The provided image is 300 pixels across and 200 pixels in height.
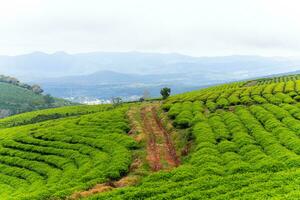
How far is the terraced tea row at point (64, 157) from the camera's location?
4912 centimetres

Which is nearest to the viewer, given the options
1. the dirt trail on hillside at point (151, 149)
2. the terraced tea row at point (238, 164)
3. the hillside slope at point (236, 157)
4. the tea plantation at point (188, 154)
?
the terraced tea row at point (238, 164)

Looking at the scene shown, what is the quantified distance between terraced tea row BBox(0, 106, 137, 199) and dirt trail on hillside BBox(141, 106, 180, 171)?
359 centimetres

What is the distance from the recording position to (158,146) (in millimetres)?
61812

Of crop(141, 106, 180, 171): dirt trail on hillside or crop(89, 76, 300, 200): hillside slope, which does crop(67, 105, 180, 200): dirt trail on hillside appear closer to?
crop(141, 106, 180, 171): dirt trail on hillside

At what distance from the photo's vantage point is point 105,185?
46.2 metres

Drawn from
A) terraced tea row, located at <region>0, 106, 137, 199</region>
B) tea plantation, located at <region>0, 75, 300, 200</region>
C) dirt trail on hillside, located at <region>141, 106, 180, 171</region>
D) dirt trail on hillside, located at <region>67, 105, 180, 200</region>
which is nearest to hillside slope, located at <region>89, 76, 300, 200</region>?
tea plantation, located at <region>0, 75, 300, 200</region>

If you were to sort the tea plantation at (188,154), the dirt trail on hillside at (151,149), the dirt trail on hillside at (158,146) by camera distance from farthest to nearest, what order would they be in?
1. the dirt trail on hillside at (158,146)
2. the dirt trail on hillside at (151,149)
3. the tea plantation at (188,154)

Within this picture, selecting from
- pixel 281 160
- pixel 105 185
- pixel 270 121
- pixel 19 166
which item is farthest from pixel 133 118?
pixel 281 160

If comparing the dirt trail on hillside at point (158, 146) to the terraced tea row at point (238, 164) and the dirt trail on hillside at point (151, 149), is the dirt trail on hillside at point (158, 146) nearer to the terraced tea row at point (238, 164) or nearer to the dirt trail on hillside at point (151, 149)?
the dirt trail on hillside at point (151, 149)

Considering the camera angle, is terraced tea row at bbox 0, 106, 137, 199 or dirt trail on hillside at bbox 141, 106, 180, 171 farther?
dirt trail on hillside at bbox 141, 106, 180, 171

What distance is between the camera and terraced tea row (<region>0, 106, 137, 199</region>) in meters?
49.1

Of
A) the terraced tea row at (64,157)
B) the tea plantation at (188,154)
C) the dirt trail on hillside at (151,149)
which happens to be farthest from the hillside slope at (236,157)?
the terraced tea row at (64,157)

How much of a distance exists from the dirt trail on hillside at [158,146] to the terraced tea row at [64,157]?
359 centimetres

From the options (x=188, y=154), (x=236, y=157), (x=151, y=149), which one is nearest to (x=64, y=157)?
(x=151, y=149)
